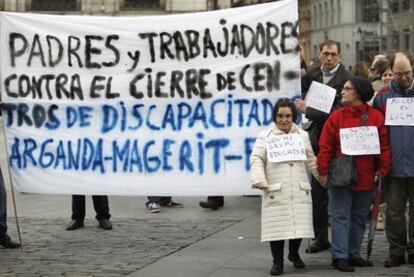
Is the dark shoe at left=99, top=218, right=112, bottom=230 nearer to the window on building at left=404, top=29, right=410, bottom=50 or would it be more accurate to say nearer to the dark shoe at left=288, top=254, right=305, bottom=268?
the dark shoe at left=288, top=254, right=305, bottom=268

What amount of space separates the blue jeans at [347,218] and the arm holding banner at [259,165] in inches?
26.0

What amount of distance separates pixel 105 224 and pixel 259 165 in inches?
123

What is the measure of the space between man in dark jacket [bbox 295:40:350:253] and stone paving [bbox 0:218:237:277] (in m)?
1.44

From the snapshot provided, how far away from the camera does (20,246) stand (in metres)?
9.34

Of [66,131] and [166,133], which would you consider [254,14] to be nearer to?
[166,133]

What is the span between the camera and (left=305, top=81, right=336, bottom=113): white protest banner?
865cm

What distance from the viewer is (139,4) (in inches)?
1590

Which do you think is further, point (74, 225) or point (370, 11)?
point (370, 11)

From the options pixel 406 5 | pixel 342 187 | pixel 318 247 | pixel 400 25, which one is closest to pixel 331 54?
pixel 342 187

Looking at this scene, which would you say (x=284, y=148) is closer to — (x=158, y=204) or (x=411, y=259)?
(x=411, y=259)

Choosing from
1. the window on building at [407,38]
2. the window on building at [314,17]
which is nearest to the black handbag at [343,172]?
the window on building at [407,38]

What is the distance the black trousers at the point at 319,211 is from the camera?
892 centimetres

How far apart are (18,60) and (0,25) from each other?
408 mm

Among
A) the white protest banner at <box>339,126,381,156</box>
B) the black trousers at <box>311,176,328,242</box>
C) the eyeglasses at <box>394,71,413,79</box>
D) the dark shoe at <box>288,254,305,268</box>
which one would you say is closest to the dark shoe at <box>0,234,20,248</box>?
the dark shoe at <box>288,254,305,268</box>
